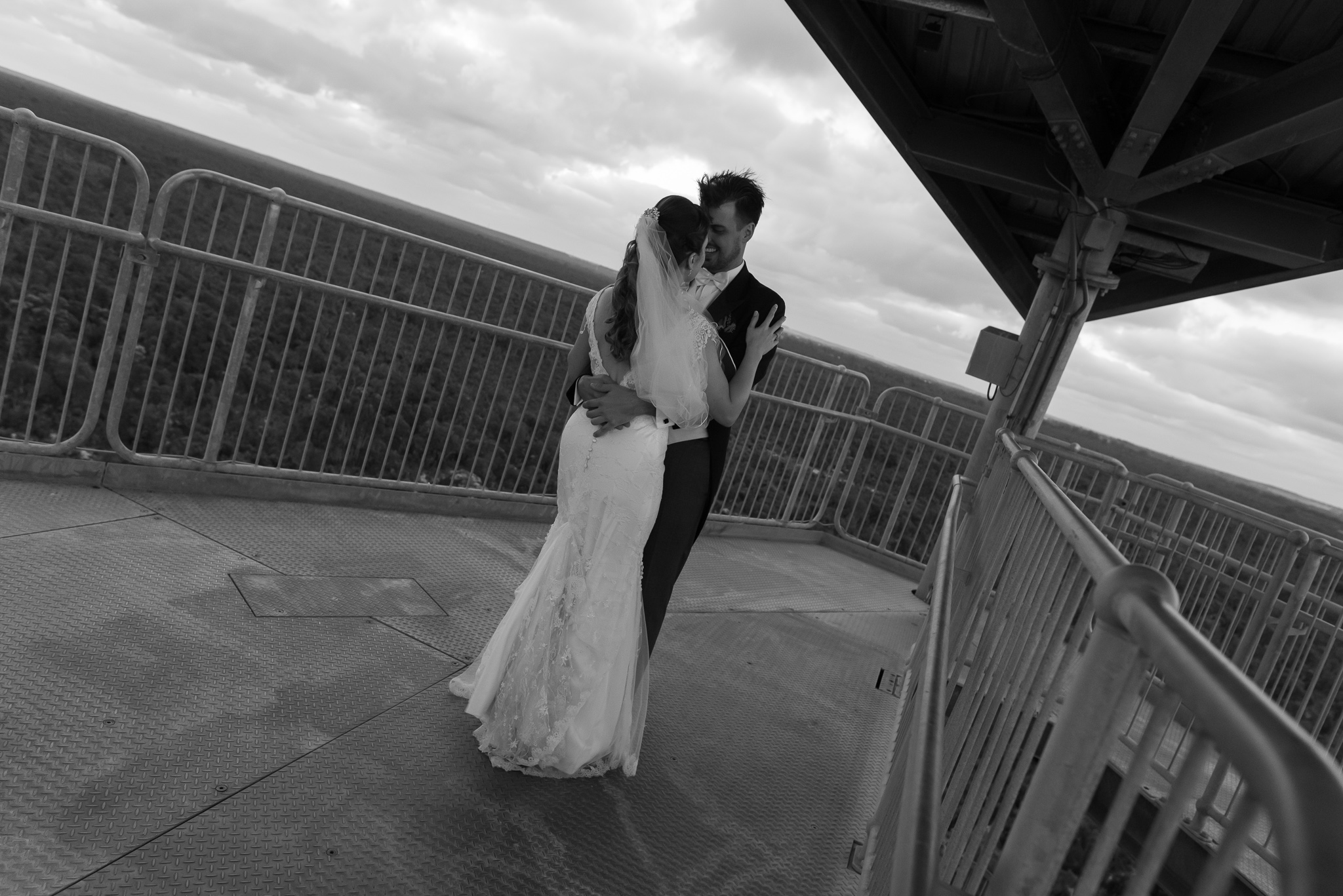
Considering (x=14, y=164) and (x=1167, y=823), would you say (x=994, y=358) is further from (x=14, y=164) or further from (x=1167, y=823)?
(x=1167, y=823)

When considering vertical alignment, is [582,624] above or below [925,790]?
below

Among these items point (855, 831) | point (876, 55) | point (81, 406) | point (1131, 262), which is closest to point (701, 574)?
point (855, 831)

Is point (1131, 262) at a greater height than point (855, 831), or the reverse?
point (1131, 262)

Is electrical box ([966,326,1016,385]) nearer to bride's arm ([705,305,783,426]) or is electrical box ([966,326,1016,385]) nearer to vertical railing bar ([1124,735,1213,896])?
bride's arm ([705,305,783,426])

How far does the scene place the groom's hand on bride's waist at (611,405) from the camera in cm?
323

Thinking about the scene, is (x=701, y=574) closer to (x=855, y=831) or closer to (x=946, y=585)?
(x=855, y=831)

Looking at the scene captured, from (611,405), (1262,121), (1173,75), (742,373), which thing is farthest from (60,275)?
(1262,121)

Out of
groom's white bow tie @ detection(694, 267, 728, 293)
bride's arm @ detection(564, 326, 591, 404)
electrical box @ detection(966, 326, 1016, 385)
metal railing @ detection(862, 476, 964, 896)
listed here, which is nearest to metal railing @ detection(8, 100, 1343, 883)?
metal railing @ detection(862, 476, 964, 896)

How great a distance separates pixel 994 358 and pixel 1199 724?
7120 mm

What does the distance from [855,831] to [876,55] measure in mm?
5002

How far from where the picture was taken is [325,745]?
9.80 ft

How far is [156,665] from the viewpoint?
3.18 m

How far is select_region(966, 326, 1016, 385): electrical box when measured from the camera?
738cm

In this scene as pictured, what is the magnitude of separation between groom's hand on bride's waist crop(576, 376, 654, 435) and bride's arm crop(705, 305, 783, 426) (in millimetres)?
246
